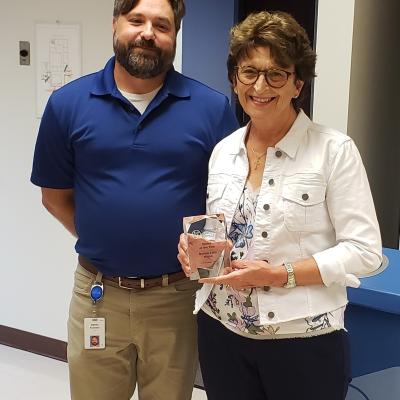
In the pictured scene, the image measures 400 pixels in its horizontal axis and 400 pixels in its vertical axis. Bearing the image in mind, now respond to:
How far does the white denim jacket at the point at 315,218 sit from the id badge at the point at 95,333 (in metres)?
0.59

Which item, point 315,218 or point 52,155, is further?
point 52,155

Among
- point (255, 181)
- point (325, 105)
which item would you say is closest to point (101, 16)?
point (325, 105)

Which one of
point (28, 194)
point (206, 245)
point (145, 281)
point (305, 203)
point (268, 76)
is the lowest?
point (28, 194)

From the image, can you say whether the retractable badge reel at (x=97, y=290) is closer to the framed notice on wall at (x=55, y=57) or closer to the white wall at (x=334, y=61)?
the white wall at (x=334, y=61)

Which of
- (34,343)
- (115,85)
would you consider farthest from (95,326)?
(34,343)

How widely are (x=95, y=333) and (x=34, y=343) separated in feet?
5.41

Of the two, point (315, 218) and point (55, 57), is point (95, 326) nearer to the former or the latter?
point (315, 218)

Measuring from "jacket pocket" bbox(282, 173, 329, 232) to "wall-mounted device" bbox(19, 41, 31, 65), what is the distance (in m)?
2.07

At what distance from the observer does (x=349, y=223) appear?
4.34 ft

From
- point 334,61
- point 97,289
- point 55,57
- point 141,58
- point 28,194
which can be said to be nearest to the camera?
point 141,58

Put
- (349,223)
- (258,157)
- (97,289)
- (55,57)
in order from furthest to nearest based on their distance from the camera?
(55,57) → (97,289) → (258,157) → (349,223)

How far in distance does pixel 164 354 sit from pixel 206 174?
0.56 meters

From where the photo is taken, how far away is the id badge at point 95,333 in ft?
5.81

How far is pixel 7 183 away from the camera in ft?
10.4
